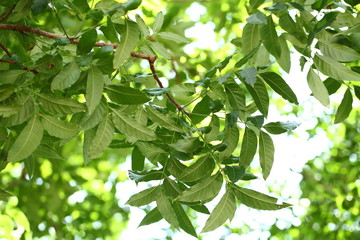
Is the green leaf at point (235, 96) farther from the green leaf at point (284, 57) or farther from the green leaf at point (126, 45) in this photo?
the green leaf at point (126, 45)

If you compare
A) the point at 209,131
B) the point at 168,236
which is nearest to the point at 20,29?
the point at 209,131

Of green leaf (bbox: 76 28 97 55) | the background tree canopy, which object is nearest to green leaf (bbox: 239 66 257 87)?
the background tree canopy

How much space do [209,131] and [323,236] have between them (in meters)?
1.75

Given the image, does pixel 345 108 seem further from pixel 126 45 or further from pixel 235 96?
pixel 126 45

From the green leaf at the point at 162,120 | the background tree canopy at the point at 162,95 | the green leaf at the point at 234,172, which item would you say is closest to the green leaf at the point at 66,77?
the background tree canopy at the point at 162,95

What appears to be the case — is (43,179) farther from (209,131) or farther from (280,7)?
(280,7)

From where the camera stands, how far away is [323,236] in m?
2.35

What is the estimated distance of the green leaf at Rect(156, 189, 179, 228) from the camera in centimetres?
79

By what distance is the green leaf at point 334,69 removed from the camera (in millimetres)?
745

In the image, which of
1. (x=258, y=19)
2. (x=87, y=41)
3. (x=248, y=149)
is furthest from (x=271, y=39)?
(x=87, y=41)

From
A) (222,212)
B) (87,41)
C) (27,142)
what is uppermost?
(87,41)

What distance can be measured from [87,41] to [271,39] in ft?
0.87

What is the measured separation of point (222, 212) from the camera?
0.75 meters

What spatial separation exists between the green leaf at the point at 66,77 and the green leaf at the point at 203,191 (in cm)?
22
